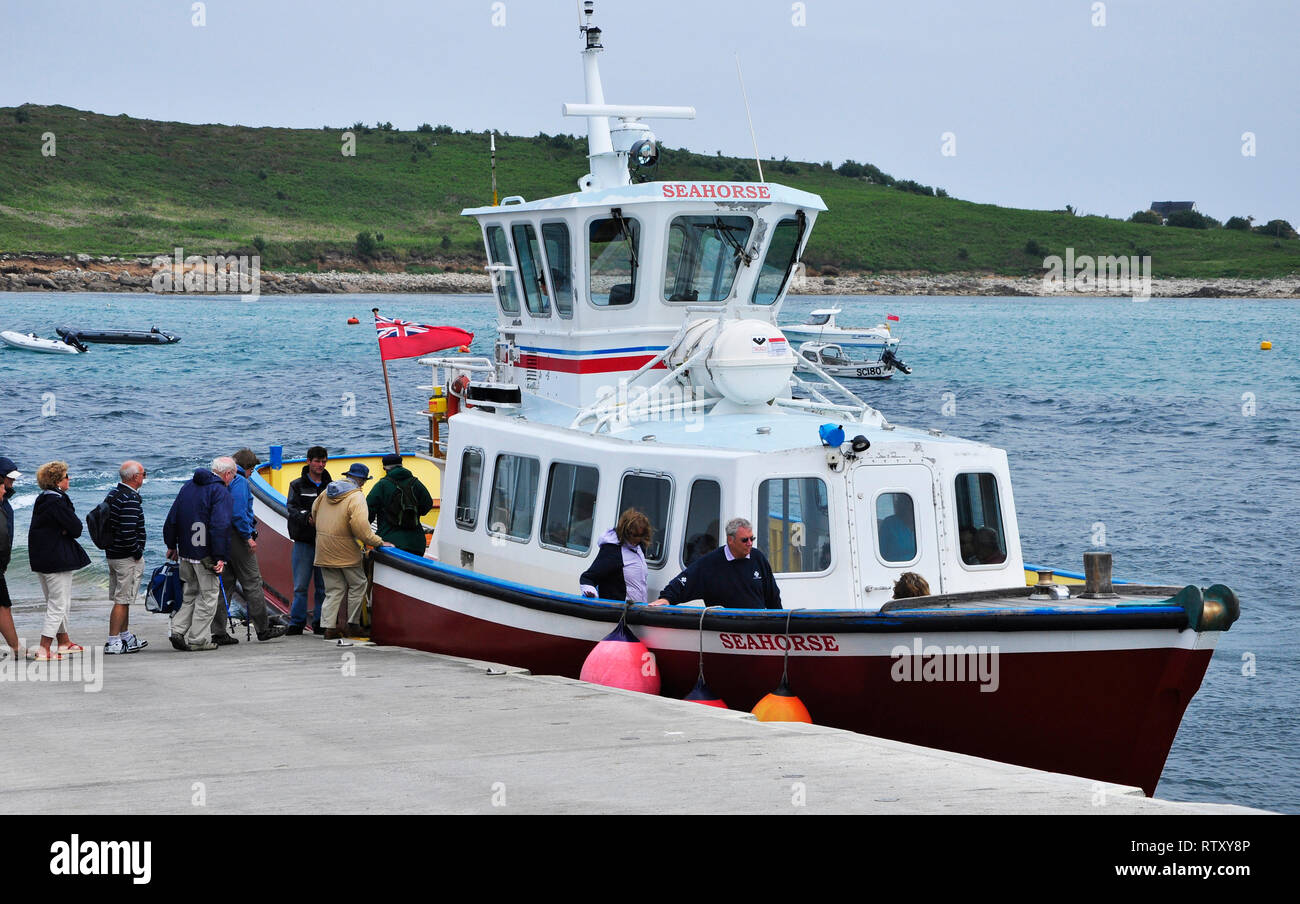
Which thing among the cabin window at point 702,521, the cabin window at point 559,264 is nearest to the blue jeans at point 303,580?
the cabin window at point 559,264

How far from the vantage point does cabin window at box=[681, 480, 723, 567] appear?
9500mm

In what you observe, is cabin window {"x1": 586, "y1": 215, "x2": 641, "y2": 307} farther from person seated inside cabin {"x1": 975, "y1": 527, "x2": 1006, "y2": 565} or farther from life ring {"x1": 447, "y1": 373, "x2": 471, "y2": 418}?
person seated inside cabin {"x1": 975, "y1": 527, "x2": 1006, "y2": 565}

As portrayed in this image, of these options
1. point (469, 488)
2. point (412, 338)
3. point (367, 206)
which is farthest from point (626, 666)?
point (367, 206)

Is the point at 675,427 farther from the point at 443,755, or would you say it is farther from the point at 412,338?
the point at 412,338

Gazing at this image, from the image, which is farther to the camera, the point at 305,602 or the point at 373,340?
the point at 373,340

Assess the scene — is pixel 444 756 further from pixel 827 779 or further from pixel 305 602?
pixel 305 602

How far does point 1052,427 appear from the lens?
41.0 m

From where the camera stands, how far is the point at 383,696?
950 centimetres

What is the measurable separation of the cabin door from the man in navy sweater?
2.33 feet

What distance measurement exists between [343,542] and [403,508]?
0.75 meters

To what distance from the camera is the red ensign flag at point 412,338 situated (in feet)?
46.5

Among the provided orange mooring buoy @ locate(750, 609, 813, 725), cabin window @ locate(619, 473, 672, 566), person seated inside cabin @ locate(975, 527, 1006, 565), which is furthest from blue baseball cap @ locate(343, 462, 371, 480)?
person seated inside cabin @ locate(975, 527, 1006, 565)
